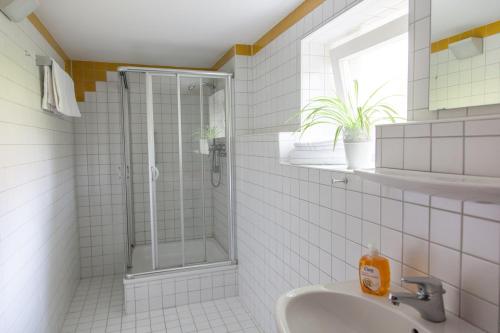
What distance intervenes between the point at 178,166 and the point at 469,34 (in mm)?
2311

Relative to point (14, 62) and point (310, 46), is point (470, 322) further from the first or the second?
point (14, 62)

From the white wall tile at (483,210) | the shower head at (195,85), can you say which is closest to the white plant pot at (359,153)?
the white wall tile at (483,210)

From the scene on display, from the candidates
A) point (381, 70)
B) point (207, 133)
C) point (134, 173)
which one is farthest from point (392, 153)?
point (134, 173)

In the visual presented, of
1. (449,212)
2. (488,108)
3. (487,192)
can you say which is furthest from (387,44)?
(487,192)

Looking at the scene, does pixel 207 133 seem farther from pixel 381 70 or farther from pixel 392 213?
pixel 392 213

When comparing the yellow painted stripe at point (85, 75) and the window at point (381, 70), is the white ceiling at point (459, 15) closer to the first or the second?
the window at point (381, 70)

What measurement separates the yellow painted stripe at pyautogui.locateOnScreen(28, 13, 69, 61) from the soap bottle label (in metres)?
2.49

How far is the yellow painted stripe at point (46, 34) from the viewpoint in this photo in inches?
91.9

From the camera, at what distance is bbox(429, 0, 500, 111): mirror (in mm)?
1004

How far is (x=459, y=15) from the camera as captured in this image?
1114mm

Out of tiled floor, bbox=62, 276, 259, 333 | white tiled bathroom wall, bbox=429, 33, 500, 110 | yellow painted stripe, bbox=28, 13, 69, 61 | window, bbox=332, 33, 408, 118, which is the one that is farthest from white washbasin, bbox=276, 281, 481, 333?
yellow painted stripe, bbox=28, 13, 69, 61

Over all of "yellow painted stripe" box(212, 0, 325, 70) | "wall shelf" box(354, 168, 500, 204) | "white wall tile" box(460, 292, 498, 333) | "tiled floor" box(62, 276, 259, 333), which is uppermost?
"yellow painted stripe" box(212, 0, 325, 70)

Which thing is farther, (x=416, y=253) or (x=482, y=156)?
(x=416, y=253)

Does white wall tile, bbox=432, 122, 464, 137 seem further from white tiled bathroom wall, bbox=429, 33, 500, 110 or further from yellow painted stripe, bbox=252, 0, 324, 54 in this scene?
yellow painted stripe, bbox=252, 0, 324, 54
